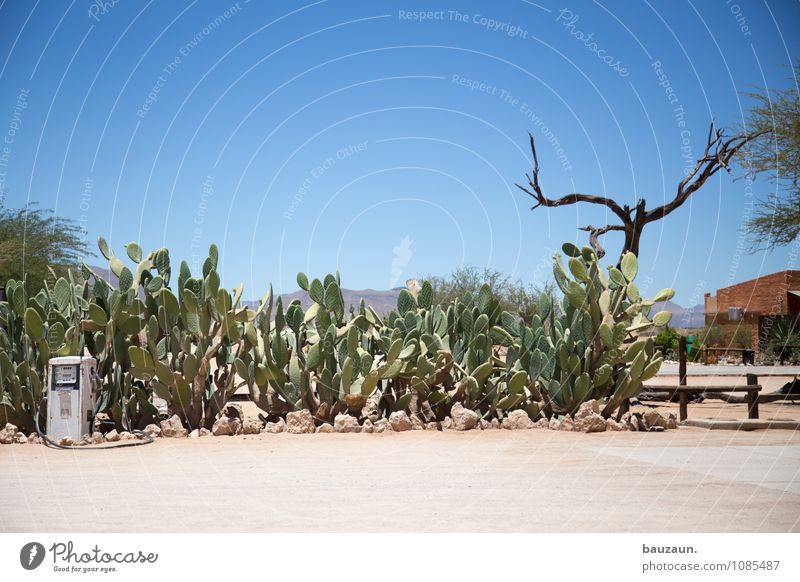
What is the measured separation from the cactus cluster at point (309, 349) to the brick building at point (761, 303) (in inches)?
622

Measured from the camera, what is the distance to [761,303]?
37188 mm

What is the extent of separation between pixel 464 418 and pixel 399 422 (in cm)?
77

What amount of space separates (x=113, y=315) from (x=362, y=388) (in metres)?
2.99

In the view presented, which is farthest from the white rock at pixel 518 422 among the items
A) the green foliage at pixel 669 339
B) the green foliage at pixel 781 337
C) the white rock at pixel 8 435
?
the green foliage at pixel 669 339

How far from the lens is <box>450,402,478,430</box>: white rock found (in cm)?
1008

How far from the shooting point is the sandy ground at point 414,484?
555 cm

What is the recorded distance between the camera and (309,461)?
316 inches

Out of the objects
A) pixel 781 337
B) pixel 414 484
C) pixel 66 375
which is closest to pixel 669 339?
pixel 781 337

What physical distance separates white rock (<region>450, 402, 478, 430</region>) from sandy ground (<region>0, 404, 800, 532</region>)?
47cm

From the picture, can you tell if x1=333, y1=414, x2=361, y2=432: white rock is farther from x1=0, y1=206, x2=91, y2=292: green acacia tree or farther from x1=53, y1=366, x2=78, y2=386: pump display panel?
x1=0, y1=206, x2=91, y2=292: green acacia tree

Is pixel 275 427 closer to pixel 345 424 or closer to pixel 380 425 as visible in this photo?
pixel 345 424

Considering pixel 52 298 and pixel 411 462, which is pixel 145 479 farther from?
pixel 52 298

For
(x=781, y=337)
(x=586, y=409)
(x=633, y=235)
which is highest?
(x=633, y=235)
